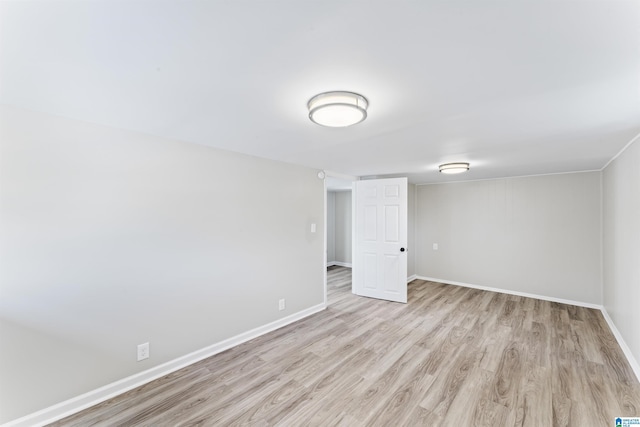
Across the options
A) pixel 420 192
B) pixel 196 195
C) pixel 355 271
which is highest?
pixel 420 192

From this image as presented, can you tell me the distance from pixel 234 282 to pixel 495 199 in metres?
4.79

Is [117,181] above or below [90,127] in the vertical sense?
below

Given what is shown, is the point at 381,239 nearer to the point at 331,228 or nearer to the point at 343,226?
the point at 343,226

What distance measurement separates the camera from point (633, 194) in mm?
2496

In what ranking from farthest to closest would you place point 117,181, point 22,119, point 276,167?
point 276,167, point 117,181, point 22,119

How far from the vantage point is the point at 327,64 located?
125cm

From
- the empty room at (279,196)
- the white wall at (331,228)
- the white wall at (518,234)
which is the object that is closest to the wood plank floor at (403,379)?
the empty room at (279,196)

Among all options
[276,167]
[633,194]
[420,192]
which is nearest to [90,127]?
[276,167]

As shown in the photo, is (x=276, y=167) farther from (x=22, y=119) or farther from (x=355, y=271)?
(x=355, y=271)

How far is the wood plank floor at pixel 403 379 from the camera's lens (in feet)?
6.35

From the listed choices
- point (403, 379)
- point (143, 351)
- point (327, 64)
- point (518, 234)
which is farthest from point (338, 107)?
point (518, 234)

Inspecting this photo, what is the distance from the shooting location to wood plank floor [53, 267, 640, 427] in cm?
194

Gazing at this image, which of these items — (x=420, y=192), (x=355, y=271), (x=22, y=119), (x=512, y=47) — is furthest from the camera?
(x=420, y=192)

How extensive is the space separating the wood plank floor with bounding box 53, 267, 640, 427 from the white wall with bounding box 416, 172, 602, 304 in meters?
0.85
